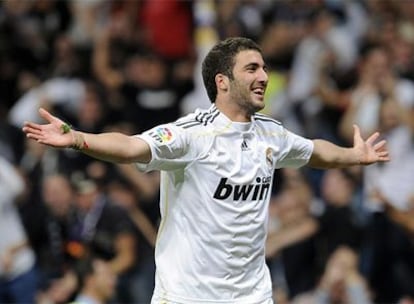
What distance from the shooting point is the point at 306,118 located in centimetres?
1424

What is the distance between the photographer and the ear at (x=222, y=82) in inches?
300

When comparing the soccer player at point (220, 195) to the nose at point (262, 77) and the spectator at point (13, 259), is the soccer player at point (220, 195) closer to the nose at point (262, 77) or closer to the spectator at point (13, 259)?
the nose at point (262, 77)

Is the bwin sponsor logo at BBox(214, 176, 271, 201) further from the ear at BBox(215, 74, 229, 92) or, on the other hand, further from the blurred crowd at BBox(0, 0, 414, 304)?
the blurred crowd at BBox(0, 0, 414, 304)

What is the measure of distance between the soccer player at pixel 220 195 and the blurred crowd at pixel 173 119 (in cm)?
316

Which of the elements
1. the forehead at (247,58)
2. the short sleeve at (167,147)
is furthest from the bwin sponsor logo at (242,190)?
the forehead at (247,58)

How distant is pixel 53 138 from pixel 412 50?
9135mm

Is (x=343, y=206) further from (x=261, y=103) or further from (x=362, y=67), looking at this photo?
(x=261, y=103)

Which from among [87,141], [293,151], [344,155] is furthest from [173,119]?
[87,141]

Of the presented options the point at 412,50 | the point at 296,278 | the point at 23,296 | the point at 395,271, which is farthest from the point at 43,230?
the point at 412,50

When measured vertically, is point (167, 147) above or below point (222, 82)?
below

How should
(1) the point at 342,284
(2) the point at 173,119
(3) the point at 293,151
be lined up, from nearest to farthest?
(3) the point at 293,151
(1) the point at 342,284
(2) the point at 173,119

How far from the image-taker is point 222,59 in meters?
7.66

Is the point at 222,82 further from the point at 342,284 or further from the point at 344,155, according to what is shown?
the point at 342,284

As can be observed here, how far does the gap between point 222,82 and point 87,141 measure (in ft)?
3.54
